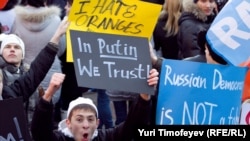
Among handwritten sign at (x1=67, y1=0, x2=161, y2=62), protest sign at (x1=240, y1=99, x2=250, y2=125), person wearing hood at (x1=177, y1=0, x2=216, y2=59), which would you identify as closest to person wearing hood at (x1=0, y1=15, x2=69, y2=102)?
handwritten sign at (x1=67, y1=0, x2=161, y2=62)

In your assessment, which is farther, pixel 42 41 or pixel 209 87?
pixel 42 41

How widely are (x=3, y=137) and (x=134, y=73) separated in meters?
1.11

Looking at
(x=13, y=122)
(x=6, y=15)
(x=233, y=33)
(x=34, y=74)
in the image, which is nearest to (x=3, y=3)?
(x=6, y=15)

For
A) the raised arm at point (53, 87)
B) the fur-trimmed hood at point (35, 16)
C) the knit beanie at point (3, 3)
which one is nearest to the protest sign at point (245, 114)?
the raised arm at point (53, 87)

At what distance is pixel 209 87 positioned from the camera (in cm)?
730

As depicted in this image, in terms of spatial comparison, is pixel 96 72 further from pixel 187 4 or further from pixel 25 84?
pixel 187 4

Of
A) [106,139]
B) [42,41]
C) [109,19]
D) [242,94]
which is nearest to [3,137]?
[106,139]

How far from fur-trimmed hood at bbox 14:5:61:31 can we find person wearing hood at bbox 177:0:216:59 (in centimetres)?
121

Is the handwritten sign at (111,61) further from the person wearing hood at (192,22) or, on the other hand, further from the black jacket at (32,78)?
the person wearing hood at (192,22)

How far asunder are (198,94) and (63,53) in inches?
96.0

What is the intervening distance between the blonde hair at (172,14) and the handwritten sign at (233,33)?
1.81 meters

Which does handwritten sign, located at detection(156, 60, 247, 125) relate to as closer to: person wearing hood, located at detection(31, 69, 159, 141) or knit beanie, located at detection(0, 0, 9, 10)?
person wearing hood, located at detection(31, 69, 159, 141)

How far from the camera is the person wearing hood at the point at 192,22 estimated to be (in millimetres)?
9164

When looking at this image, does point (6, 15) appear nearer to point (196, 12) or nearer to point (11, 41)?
point (11, 41)
